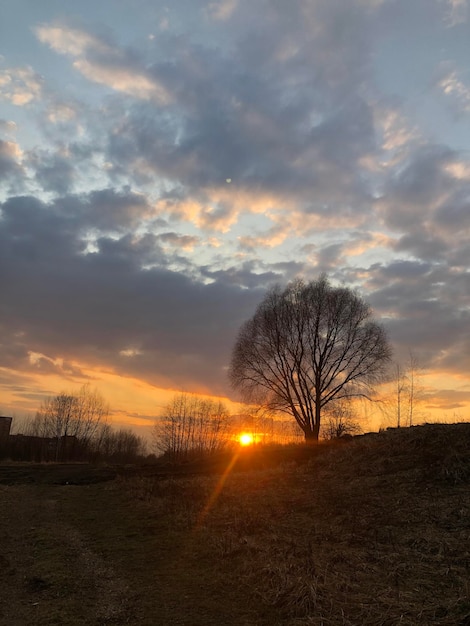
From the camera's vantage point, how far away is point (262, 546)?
30.1 feet

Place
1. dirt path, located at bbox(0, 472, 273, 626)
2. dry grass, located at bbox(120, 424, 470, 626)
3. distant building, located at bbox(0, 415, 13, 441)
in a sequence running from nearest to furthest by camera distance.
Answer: dry grass, located at bbox(120, 424, 470, 626), dirt path, located at bbox(0, 472, 273, 626), distant building, located at bbox(0, 415, 13, 441)

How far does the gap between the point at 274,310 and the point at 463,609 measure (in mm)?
31550

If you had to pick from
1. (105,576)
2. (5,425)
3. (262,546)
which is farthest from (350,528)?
(5,425)

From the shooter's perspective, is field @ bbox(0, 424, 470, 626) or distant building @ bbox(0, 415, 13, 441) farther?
distant building @ bbox(0, 415, 13, 441)

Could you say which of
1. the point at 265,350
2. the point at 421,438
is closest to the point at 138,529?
the point at 421,438

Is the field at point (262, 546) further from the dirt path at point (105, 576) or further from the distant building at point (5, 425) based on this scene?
the distant building at point (5, 425)

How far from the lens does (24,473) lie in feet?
76.7

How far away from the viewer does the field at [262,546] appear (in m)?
6.41

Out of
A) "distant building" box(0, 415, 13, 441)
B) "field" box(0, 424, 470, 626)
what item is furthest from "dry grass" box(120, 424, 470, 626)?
"distant building" box(0, 415, 13, 441)

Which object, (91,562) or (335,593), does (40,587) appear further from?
(335,593)

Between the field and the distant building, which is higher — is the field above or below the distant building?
below

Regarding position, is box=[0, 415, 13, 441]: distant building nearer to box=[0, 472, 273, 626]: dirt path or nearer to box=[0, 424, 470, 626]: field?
box=[0, 424, 470, 626]: field

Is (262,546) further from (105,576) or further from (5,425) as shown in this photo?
(5,425)

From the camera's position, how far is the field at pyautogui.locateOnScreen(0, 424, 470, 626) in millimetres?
6414
